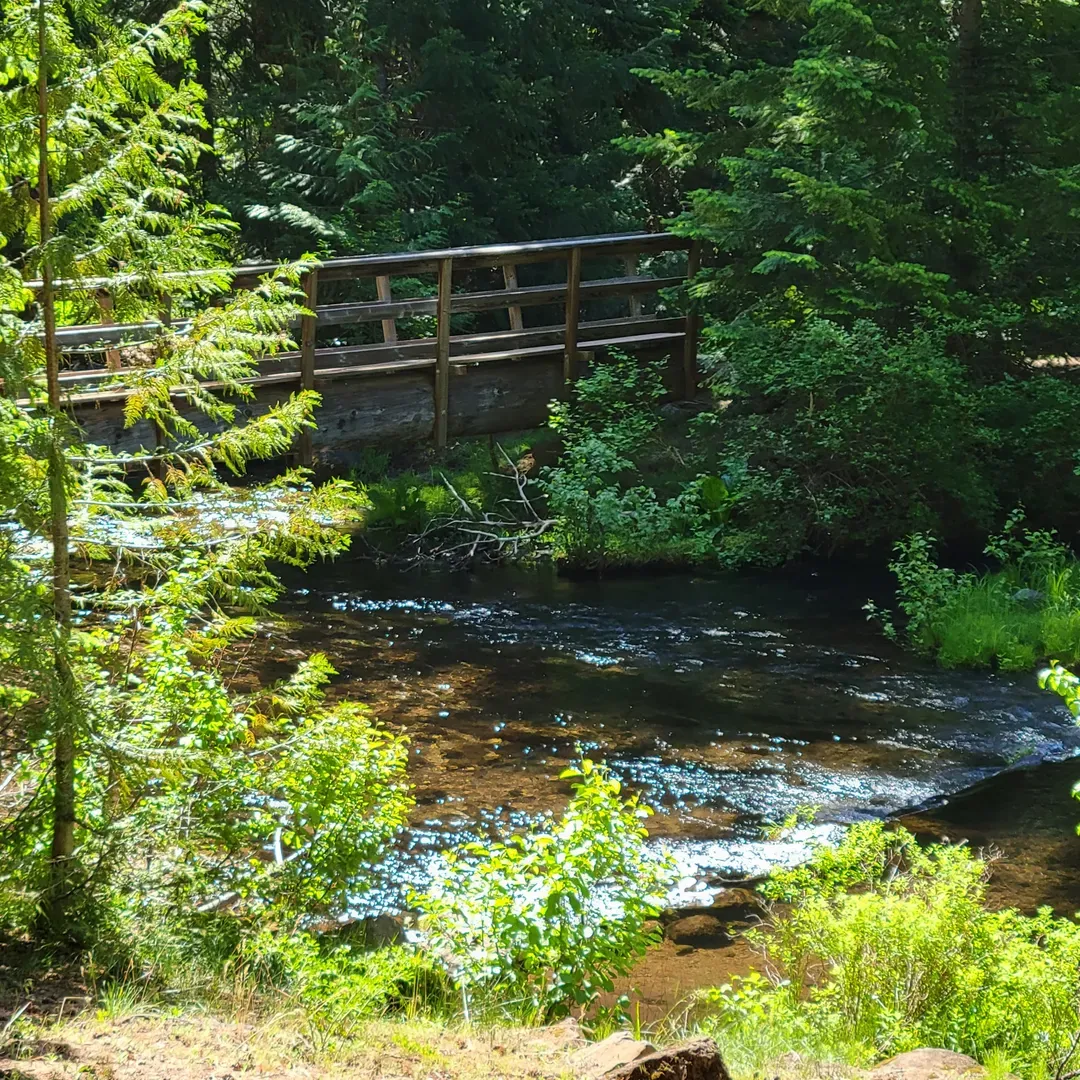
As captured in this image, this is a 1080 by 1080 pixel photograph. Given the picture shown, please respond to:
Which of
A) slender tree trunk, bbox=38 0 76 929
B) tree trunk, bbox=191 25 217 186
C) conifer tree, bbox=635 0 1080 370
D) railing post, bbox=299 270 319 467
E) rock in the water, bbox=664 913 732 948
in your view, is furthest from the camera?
tree trunk, bbox=191 25 217 186

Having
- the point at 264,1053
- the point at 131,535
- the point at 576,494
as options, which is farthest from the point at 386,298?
the point at 264,1053

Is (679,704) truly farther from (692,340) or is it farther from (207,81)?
(207,81)

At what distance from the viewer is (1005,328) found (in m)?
13.0

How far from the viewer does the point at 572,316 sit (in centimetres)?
1468

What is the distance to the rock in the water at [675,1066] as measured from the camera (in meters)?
3.53

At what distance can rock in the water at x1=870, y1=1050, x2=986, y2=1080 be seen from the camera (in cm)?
386

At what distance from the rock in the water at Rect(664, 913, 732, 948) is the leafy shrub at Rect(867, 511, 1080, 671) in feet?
15.0

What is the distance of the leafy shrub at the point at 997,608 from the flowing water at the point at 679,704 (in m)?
0.25

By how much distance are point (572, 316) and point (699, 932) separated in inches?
378

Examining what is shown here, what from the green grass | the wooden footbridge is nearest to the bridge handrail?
the wooden footbridge

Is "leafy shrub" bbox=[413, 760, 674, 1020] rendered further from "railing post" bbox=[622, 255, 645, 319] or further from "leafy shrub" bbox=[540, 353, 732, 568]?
"railing post" bbox=[622, 255, 645, 319]

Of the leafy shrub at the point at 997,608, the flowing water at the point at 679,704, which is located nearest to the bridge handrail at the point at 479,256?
the flowing water at the point at 679,704

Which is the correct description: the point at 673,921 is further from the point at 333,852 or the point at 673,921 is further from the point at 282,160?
the point at 282,160

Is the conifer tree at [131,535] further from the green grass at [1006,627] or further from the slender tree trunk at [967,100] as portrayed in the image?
the slender tree trunk at [967,100]
